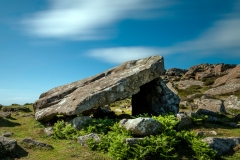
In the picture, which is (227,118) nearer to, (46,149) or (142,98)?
(142,98)

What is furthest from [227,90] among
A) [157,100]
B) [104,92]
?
[104,92]

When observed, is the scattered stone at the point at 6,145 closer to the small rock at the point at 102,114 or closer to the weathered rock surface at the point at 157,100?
the small rock at the point at 102,114

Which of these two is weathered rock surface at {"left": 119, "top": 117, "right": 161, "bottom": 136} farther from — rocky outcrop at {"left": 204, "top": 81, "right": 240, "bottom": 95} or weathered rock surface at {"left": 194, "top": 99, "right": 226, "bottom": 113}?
rocky outcrop at {"left": 204, "top": 81, "right": 240, "bottom": 95}

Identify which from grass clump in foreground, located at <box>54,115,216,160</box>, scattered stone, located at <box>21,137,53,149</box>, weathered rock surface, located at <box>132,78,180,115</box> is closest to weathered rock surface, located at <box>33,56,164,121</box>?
weathered rock surface, located at <box>132,78,180,115</box>

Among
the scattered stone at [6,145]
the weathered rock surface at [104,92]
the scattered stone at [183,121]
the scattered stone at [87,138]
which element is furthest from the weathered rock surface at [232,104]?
the scattered stone at [6,145]

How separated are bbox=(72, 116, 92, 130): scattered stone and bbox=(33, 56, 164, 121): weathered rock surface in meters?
0.63

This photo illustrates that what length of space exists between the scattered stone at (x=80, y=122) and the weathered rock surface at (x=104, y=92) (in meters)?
0.63

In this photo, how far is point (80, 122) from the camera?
59.2 ft

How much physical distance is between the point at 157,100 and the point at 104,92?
555cm

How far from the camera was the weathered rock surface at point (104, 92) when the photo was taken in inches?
762

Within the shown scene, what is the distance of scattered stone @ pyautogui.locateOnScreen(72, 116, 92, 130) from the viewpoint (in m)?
17.8

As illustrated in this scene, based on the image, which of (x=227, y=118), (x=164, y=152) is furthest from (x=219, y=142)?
(x=227, y=118)

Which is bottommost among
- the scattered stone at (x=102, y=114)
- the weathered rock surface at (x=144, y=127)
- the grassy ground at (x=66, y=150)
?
the grassy ground at (x=66, y=150)

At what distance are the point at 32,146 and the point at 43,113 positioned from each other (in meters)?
7.42
